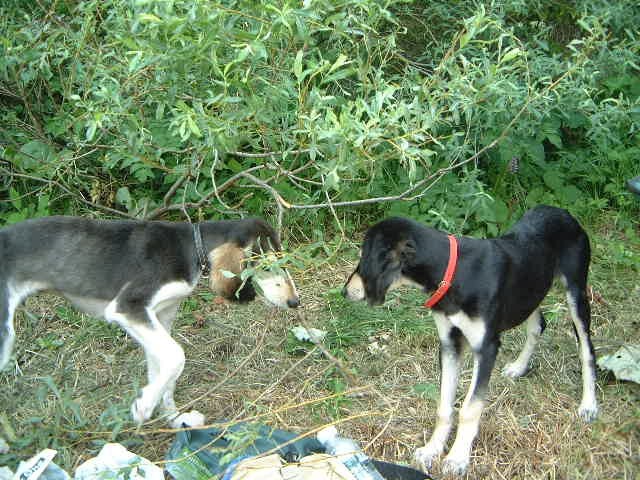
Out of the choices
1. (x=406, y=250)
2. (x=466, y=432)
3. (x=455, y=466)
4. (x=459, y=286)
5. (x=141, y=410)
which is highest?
(x=406, y=250)

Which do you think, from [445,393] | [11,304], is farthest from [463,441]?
[11,304]

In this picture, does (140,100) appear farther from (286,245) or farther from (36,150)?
(286,245)

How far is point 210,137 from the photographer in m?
4.08

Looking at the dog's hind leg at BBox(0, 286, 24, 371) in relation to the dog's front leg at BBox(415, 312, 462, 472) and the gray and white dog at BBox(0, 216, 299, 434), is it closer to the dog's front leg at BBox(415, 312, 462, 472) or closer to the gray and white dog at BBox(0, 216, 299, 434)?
the gray and white dog at BBox(0, 216, 299, 434)

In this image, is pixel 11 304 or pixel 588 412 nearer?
pixel 11 304

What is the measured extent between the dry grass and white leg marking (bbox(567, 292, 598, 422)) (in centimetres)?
7

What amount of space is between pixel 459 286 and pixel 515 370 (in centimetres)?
129

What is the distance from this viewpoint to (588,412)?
179 inches

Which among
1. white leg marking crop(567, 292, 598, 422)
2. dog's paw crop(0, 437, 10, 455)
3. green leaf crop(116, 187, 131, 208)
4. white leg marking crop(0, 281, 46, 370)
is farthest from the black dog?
green leaf crop(116, 187, 131, 208)

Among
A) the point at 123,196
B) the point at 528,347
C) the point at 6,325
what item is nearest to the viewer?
the point at 6,325

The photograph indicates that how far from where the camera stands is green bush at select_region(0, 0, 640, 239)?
13.4ft

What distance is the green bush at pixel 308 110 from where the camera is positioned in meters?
4.07

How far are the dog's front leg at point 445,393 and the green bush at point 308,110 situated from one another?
0.97 meters

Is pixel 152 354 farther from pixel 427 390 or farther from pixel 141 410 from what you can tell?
pixel 427 390
